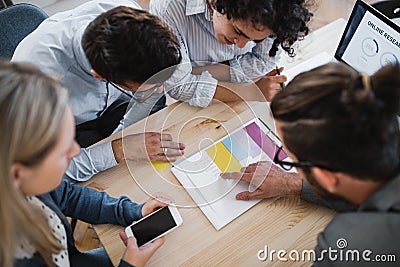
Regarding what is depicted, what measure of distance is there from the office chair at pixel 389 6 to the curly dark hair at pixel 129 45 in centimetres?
58

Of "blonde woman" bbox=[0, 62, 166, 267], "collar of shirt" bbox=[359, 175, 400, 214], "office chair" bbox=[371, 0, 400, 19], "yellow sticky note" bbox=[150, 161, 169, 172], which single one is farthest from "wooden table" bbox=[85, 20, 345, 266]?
"office chair" bbox=[371, 0, 400, 19]

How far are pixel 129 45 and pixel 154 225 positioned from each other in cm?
40

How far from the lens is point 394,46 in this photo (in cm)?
104

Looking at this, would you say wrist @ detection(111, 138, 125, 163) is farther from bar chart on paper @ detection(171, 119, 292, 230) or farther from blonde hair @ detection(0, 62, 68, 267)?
blonde hair @ detection(0, 62, 68, 267)

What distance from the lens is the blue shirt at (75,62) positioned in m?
1.06

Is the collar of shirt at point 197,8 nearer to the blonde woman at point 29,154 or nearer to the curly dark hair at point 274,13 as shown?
the curly dark hair at point 274,13

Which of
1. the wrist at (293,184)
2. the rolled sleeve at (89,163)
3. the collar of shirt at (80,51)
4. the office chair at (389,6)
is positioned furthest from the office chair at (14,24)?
the office chair at (389,6)

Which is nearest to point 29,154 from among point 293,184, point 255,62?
point 293,184

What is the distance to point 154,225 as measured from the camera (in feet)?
3.16

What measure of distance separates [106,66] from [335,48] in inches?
27.0

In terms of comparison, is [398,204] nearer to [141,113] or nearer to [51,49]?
[141,113]

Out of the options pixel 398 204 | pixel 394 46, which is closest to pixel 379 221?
pixel 398 204

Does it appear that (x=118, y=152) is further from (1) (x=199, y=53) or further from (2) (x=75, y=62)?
(1) (x=199, y=53)

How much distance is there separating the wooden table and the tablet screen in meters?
0.29
